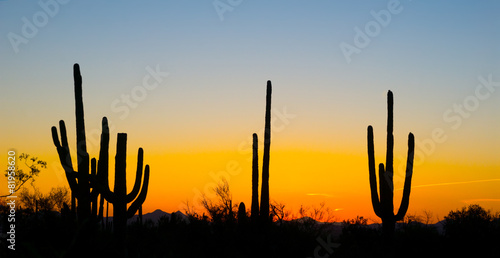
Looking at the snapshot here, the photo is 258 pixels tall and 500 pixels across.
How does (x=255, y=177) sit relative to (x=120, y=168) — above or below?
below

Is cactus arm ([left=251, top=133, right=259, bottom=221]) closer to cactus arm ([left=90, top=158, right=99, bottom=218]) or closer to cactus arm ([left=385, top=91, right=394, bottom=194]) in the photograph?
cactus arm ([left=385, top=91, right=394, bottom=194])

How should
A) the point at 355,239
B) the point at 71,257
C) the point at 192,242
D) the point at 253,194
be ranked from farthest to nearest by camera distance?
the point at 253,194 → the point at 355,239 → the point at 192,242 → the point at 71,257

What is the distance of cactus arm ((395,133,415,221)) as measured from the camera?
61.1 ft

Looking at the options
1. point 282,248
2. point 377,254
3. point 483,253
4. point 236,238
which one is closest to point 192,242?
point 236,238

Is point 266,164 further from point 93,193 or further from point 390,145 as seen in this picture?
point 93,193

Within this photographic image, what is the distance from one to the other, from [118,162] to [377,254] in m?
8.82

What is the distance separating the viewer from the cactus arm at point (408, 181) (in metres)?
18.6

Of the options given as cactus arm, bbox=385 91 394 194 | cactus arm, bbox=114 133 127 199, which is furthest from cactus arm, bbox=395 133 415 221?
cactus arm, bbox=114 133 127 199

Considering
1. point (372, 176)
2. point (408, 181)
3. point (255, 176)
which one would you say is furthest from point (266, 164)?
point (408, 181)

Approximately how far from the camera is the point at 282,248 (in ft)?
44.7

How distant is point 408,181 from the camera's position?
18.9 meters

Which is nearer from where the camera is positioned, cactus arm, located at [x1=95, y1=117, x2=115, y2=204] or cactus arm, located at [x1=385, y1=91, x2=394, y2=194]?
cactus arm, located at [x1=95, y1=117, x2=115, y2=204]

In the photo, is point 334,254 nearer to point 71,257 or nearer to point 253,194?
point 71,257

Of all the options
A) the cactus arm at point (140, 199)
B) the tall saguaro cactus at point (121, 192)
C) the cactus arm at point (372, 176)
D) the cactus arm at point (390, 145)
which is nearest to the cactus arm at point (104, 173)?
the tall saguaro cactus at point (121, 192)
